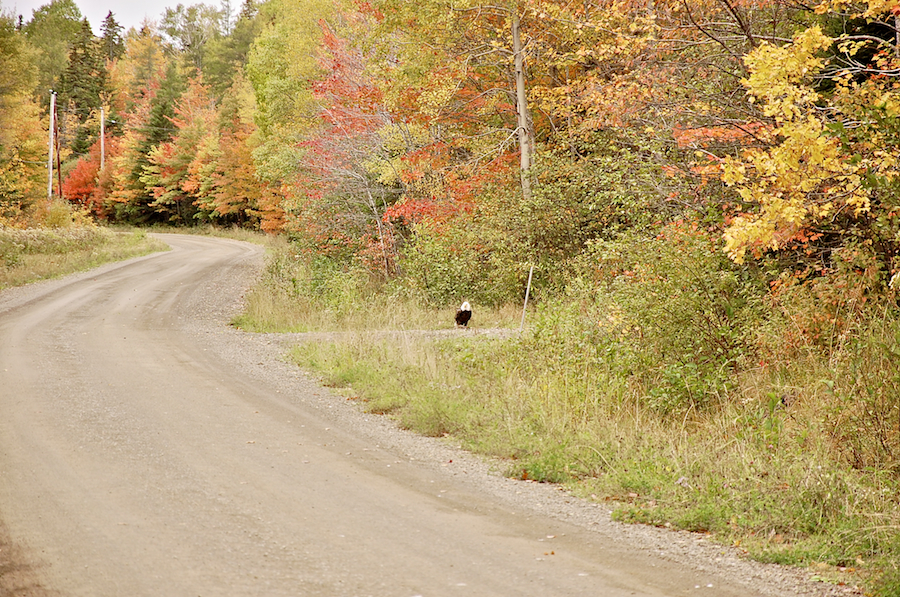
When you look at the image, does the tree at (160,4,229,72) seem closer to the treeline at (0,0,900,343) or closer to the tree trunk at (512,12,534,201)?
the treeline at (0,0,900,343)

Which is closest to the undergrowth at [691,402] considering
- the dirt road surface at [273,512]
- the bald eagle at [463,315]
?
the dirt road surface at [273,512]

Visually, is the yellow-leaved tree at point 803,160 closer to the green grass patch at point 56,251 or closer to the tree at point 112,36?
the green grass patch at point 56,251

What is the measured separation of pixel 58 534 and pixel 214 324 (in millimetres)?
12047

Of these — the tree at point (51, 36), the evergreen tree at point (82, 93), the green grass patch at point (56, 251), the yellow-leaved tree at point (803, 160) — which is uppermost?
the tree at point (51, 36)

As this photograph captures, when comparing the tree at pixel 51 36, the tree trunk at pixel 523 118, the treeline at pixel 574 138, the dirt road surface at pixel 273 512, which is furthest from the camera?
the tree at pixel 51 36

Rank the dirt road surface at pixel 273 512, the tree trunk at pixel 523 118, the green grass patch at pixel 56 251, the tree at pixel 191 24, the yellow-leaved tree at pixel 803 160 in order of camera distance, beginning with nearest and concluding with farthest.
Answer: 1. the dirt road surface at pixel 273 512
2. the yellow-leaved tree at pixel 803 160
3. the tree trunk at pixel 523 118
4. the green grass patch at pixel 56 251
5. the tree at pixel 191 24

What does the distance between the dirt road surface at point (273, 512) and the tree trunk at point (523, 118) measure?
29.6 feet

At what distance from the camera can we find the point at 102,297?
20.2 metres

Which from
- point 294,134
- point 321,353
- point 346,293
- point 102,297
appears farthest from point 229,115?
point 321,353

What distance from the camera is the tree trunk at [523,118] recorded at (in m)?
17.4

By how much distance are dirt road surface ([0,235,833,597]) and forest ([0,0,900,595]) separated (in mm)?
748

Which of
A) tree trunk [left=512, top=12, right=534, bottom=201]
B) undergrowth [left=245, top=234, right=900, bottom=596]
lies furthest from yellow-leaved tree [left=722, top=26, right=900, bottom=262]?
tree trunk [left=512, top=12, right=534, bottom=201]

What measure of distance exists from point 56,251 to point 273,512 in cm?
2808

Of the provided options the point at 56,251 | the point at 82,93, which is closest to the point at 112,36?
the point at 82,93
